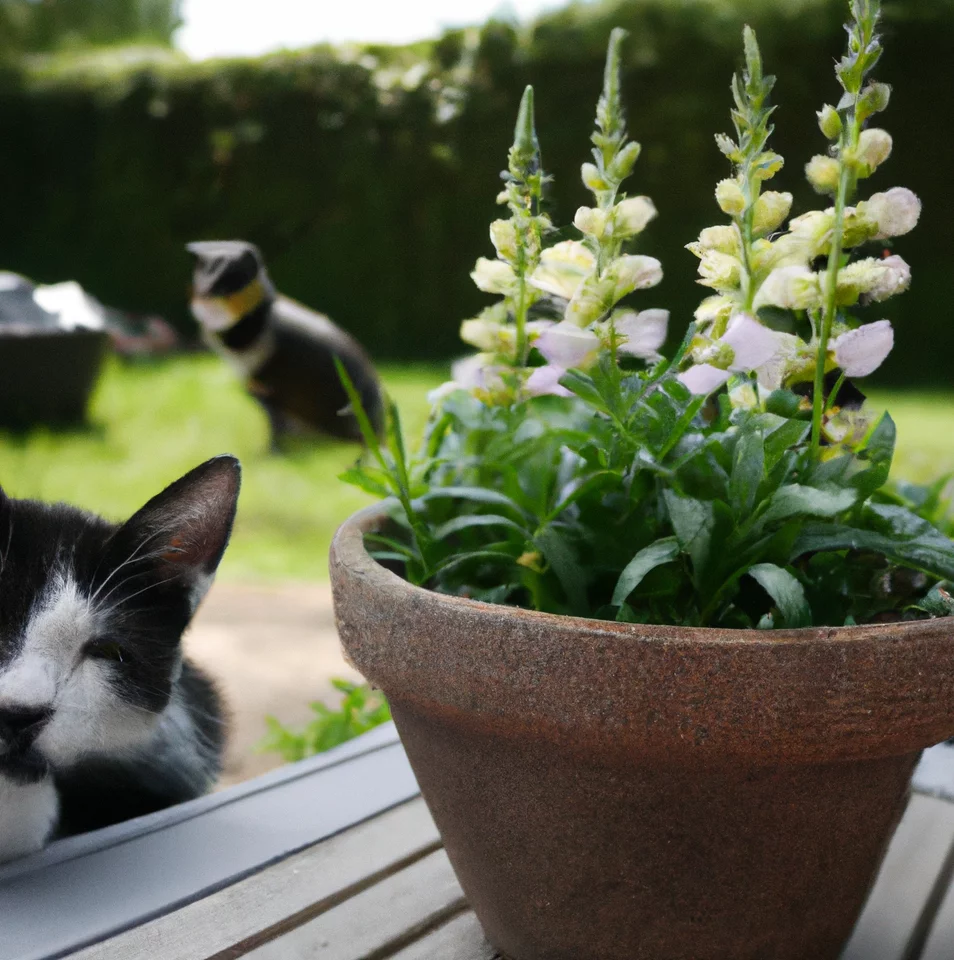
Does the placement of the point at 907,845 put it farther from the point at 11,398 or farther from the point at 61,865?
the point at 11,398

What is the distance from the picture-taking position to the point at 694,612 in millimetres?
773

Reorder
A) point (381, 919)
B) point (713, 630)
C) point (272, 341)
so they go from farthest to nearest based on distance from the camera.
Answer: point (272, 341)
point (381, 919)
point (713, 630)

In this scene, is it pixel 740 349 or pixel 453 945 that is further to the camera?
pixel 453 945

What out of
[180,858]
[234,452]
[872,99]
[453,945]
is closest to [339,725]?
[180,858]

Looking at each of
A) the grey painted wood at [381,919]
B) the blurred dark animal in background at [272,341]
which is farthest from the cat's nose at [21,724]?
the blurred dark animal in background at [272,341]

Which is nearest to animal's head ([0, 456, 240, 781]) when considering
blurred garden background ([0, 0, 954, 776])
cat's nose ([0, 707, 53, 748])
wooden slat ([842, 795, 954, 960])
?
cat's nose ([0, 707, 53, 748])

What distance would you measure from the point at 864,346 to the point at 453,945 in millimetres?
609

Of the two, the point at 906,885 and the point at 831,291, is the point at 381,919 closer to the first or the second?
the point at 906,885

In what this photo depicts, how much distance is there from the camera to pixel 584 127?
4.48 metres

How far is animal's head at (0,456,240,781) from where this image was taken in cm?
83

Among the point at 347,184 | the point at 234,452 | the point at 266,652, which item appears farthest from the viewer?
the point at 347,184

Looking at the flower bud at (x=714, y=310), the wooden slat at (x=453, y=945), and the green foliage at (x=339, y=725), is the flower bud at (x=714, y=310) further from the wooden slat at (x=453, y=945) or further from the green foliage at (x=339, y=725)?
the green foliage at (x=339, y=725)

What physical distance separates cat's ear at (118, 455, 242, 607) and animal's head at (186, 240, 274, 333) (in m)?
0.85

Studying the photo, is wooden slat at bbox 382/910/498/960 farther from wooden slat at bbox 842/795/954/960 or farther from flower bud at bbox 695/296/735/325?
flower bud at bbox 695/296/735/325
